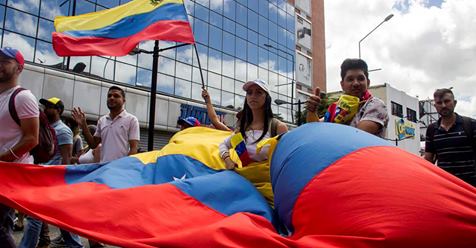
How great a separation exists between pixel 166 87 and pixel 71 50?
14.8m

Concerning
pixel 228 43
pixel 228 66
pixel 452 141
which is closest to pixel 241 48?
pixel 228 43

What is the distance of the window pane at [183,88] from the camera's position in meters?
20.5

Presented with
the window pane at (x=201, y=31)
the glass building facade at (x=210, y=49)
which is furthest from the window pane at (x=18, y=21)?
the window pane at (x=201, y=31)

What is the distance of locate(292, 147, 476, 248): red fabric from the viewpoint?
162 centimetres

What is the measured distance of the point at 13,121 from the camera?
3.04 m

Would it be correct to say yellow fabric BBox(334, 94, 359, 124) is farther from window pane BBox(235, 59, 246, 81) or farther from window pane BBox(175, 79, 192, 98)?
window pane BBox(235, 59, 246, 81)

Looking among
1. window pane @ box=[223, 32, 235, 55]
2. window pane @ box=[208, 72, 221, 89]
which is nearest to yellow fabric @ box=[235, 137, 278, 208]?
window pane @ box=[208, 72, 221, 89]

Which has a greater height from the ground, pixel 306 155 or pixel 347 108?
pixel 347 108

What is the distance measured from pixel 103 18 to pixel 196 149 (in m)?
3.33

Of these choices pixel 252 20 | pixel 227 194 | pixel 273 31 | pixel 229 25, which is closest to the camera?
pixel 227 194

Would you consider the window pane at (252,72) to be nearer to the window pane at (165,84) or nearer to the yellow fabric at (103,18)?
the window pane at (165,84)

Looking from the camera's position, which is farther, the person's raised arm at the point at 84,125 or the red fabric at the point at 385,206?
the person's raised arm at the point at 84,125

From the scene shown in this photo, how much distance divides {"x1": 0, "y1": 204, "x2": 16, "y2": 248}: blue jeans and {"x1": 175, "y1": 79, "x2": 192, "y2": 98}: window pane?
1761 cm

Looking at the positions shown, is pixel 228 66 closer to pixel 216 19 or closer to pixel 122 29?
pixel 216 19
